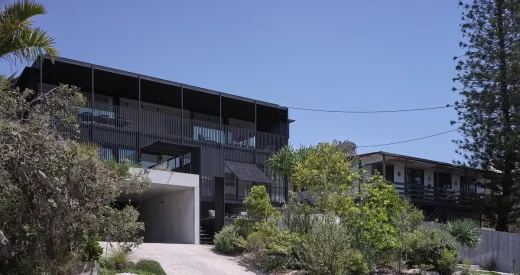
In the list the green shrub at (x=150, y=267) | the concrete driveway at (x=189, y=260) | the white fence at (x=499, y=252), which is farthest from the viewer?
the white fence at (x=499, y=252)

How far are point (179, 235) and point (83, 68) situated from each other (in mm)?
8678

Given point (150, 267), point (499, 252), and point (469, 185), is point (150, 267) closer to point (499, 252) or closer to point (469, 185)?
point (499, 252)

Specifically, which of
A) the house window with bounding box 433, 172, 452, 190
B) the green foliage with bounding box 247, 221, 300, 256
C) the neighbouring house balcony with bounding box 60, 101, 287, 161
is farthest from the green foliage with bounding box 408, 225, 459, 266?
the house window with bounding box 433, 172, 452, 190

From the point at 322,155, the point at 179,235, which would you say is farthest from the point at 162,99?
the point at 322,155

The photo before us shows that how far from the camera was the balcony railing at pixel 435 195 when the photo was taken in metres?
38.7

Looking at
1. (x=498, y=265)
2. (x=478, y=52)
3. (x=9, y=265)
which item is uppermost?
(x=478, y=52)

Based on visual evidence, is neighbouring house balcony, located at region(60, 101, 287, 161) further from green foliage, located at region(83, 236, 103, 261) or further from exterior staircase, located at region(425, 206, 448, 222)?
exterior staircase, located at region(425, 206, 448, 222)

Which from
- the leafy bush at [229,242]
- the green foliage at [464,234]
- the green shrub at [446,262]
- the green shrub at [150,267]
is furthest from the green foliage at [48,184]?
the green foliage at [464,234]

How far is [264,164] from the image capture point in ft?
109

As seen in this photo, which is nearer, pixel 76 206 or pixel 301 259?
pixel 76 206

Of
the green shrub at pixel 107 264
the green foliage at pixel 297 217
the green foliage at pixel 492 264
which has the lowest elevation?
the green foliage at pixel 492 264

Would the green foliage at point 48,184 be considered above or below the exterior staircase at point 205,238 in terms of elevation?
above

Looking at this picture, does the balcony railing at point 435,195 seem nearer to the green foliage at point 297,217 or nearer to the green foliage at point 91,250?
the green foliage at point 297,217

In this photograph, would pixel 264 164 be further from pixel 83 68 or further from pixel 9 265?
pixel 9 265
